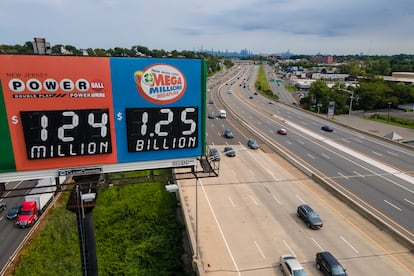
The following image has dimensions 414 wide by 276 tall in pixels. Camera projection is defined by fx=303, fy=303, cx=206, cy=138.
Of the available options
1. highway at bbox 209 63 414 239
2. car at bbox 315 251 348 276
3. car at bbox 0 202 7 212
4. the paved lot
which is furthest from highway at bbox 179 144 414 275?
the paved lot

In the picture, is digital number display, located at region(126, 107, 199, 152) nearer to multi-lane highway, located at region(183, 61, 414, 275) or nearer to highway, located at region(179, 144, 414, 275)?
highway, located at region(179, 144, 414, 275)

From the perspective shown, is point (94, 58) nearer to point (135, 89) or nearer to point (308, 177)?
point (135, 89)

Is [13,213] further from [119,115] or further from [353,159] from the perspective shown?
[353,159]

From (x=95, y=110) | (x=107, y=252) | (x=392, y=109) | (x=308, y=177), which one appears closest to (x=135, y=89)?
(x=95, y=110)

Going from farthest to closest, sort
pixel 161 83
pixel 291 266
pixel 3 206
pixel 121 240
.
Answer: pixel 3 206, pixel 121 240, pixel 291 266, pixel 161 83

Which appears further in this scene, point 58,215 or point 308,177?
point 308,177

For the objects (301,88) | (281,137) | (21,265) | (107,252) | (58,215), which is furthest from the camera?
(301,88)

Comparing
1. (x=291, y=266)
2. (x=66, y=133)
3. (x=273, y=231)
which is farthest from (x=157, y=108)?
(x=273, y=231)

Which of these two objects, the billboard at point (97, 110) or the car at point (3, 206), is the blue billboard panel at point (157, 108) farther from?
the car at point (3, 206)
